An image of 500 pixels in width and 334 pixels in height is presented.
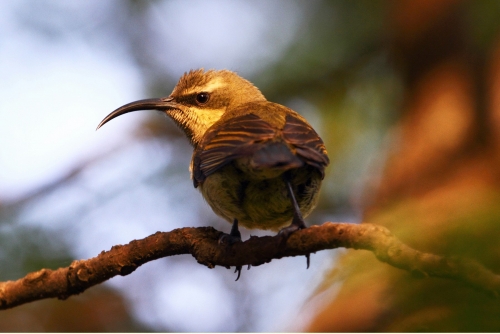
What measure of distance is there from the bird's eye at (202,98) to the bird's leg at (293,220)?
1858 mm

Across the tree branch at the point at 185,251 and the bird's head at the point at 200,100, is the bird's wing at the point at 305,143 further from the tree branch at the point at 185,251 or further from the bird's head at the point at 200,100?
the bird's head at the point at 200,100

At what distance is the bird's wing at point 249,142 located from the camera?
3.25m

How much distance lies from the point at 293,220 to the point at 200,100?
2101 millimetres

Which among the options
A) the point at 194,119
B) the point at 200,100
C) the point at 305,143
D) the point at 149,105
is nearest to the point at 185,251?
the point at 305,143

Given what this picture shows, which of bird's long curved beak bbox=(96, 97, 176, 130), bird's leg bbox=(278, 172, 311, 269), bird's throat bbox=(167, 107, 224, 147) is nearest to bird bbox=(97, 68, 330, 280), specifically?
bird's leg bbox=(278, 172, 311, 269)

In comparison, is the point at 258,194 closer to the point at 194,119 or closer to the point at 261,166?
the point at 261,166

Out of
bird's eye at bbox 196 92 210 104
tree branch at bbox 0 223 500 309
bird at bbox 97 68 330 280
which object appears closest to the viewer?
tree branch at bbox 0 223 500 309

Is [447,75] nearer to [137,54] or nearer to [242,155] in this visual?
[242,155]

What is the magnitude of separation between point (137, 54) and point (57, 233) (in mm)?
2503

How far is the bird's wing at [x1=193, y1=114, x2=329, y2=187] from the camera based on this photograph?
325 centimetres

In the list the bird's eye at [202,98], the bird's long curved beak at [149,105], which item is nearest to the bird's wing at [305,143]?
the bird's eye at [202,98]

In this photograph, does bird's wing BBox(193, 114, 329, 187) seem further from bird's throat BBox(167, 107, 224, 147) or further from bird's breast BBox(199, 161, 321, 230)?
bird's throat BBox(167, 107, 224, 147)

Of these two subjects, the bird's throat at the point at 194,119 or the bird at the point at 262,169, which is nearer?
the bird at the point at 262,169

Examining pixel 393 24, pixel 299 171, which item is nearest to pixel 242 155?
pixel 299 171
